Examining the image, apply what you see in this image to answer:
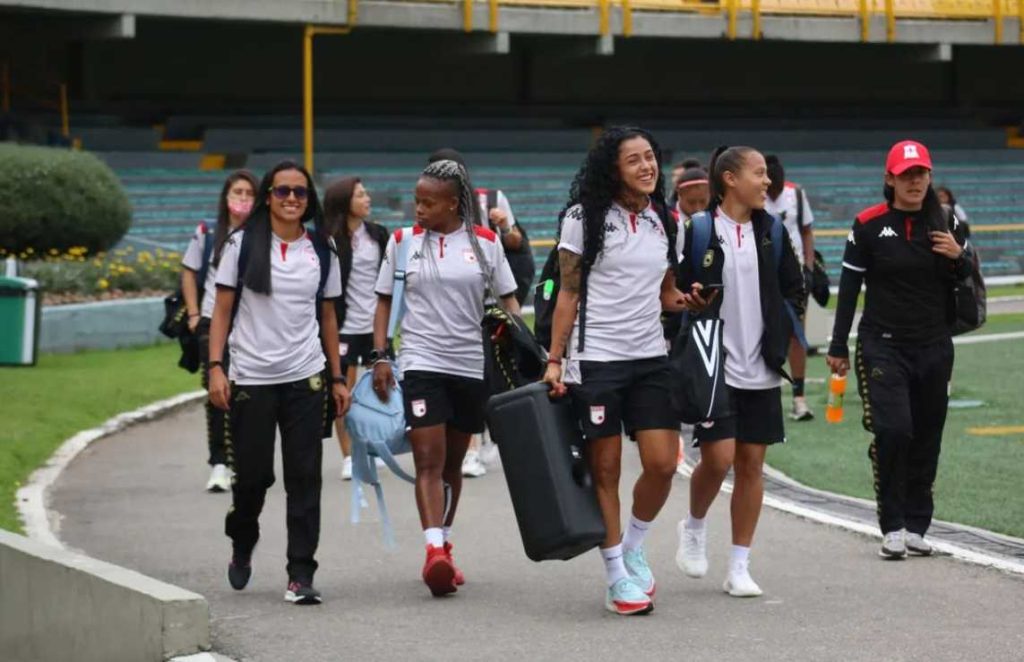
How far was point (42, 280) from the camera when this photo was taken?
71.1ft

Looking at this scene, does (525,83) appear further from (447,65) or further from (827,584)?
(827,584)

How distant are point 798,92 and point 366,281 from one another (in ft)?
109

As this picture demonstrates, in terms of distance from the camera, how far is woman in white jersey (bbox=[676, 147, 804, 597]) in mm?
8289

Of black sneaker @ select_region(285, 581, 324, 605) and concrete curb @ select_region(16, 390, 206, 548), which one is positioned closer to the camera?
black sneaker @ select_region(285, 581, 324, 605)

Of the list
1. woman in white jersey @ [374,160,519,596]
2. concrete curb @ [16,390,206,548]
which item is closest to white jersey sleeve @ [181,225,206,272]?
concrete curb @ [16,390,206,548]

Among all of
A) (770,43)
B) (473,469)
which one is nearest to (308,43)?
(770,43)

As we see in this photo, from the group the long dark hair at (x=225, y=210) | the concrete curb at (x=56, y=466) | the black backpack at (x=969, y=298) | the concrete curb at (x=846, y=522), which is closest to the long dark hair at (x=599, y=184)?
the black backpack at (x=969, y=298)

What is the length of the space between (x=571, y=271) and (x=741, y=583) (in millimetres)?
1382

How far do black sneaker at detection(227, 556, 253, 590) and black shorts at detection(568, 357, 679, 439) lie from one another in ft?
5.28

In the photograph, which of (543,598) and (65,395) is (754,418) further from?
(65,395)

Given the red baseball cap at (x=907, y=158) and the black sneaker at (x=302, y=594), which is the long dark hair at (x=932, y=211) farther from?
the black sneaker at (x=302, y=594)

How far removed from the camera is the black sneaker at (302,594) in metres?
8.30

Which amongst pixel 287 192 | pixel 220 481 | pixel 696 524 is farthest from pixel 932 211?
pixel 220 481

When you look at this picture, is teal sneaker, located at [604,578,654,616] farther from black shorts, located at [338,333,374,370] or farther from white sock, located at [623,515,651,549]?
black shorts, located at [338,333,374,370]
